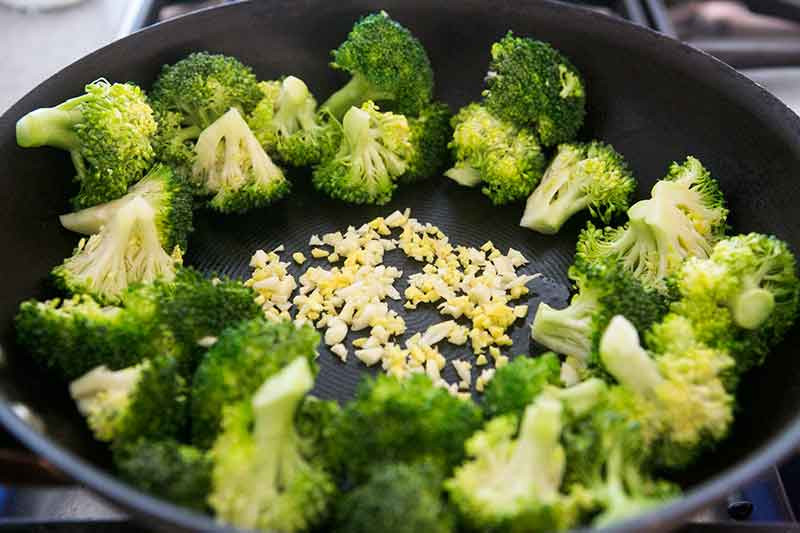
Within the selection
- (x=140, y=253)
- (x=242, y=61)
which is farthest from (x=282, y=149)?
(x=140, y=253)

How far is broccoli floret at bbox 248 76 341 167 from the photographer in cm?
206

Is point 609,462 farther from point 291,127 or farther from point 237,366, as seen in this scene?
point 291,127

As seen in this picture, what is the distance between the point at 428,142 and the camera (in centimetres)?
211

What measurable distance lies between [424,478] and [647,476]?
1.27 feet

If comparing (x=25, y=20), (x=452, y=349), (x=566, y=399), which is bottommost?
(x=452, y=349)

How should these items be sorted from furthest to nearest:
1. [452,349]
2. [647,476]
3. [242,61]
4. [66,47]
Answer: [66,47]
[242,61]
[452,349]
[647,476]

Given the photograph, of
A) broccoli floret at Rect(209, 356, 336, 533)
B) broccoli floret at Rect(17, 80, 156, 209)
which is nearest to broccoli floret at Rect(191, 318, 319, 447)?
broccoli floret at Rect(209, 356, 336, 533)

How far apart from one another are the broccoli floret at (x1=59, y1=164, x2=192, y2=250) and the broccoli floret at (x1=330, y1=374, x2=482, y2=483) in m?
0.71

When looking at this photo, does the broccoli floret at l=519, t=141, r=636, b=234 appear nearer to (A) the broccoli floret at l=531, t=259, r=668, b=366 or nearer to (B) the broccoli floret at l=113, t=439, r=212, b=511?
(A) the broccoli floret at l=531, t=259, r=668, b=366

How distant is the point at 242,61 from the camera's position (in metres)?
2.15

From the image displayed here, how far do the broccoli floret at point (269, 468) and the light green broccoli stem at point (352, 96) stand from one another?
3.22 ft

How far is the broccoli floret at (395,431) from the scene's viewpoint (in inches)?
50.8

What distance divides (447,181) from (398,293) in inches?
16.7

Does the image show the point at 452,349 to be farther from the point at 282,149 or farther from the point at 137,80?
the point at 137,80
